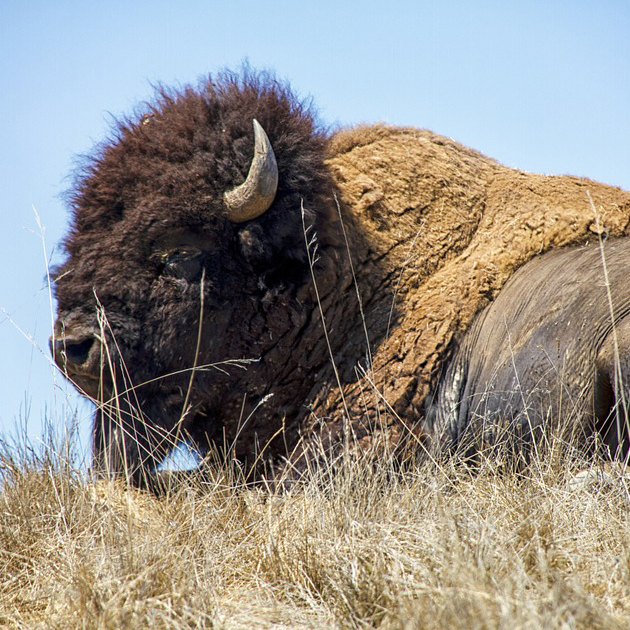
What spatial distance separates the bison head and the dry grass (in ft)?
3.01

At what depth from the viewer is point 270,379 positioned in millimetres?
3789

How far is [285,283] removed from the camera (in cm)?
380

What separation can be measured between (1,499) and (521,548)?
1883 millimetres

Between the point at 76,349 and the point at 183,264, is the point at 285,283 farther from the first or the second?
the point at 76,349

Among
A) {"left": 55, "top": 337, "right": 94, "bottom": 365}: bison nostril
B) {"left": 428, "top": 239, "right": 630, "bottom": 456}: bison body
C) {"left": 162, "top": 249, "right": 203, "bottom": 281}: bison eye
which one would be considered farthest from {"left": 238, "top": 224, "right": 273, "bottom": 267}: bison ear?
{"left": 428, "top": 239, "right": 630, "bottom": 456}: bison body

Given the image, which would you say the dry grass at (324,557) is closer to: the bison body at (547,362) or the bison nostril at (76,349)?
the bison body at (547,362)

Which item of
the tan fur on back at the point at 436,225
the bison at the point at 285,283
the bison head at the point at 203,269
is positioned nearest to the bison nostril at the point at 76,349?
the bison at the point at 285,283

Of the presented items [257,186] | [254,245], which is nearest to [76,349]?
[254,245]

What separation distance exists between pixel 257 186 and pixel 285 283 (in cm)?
53

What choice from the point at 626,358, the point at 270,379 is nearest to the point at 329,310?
the point at 270,379

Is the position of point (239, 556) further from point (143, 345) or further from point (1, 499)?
point (143, 345)

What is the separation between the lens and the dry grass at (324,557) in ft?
5.32

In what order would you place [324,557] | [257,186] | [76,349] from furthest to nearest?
1. [257,186]
2. [76,349]
3. [324,557]

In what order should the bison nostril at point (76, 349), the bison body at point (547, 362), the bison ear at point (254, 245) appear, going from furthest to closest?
the bison ear at point (254, 245)
the bison nostril at point (76, 349)
the bison body at point (547, 362)
